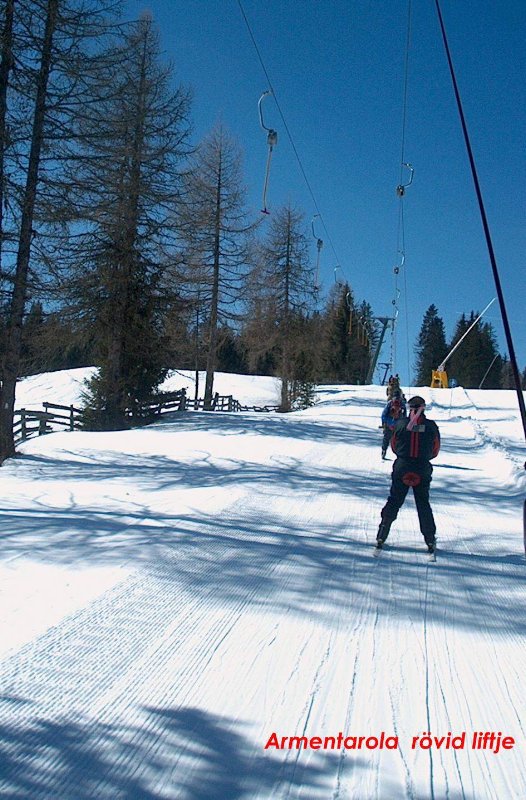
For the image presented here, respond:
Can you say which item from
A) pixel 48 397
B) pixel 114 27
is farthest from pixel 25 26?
pixel 48 397

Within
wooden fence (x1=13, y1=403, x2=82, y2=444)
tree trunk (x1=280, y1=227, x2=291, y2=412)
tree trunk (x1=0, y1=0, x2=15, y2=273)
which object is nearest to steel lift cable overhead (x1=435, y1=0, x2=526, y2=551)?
tree trunk (x1=0, y1=0, x2=15, y2=273)

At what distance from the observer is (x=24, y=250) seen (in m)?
16.4

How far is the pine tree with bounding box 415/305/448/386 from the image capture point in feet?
354

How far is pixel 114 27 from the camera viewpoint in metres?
16.5

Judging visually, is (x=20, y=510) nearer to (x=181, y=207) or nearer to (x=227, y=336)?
(x=181, y=207)

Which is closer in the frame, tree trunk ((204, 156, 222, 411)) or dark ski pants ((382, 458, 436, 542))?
dark ski pants ((382, 458, 436, 542))

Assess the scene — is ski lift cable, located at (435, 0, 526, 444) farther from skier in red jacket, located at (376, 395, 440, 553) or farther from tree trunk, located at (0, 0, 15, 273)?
tree trunk, located at (0, 0, 15, 273)

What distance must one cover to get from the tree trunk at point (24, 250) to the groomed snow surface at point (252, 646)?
563cm

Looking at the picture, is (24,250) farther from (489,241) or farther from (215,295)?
(215,295)

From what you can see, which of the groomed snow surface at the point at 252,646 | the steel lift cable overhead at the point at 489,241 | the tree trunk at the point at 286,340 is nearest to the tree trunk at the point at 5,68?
the groomed snow surface at the point at 252,646

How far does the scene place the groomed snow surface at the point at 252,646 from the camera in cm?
336

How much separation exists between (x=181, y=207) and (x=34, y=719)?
22.8m

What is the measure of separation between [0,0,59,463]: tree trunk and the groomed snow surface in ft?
18.5

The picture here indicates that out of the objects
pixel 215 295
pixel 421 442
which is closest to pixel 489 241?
pixel 421 442
